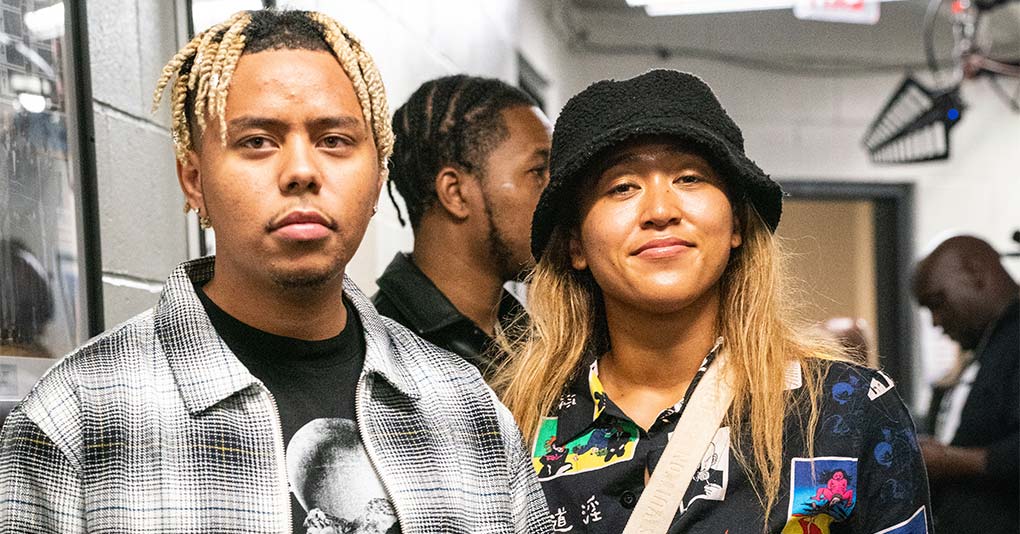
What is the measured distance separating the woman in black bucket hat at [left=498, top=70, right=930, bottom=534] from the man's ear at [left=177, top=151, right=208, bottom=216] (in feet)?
1.86

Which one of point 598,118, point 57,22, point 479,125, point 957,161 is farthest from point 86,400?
point 957,161

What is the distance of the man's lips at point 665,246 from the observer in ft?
5.41

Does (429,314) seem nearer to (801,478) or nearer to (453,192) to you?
(453,192)

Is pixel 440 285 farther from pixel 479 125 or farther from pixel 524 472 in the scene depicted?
pixel 524 472

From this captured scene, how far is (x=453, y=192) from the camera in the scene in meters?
2.40

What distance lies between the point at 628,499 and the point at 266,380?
0.57 metres

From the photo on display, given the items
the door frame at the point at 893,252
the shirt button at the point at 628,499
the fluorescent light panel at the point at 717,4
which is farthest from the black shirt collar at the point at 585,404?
the door frame at the point at 893,252

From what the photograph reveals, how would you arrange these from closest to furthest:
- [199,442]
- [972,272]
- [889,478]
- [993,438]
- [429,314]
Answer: [199,442] → [889,478] → [429,314] → [993,438] → [972,272]

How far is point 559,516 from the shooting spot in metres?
1.64

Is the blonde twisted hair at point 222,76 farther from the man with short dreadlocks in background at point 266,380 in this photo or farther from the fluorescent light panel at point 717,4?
the fluorescent light panel at point 717,4

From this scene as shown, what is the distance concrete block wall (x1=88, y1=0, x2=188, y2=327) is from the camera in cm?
179

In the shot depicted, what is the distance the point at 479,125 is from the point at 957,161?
189 inches

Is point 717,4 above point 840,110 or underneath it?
underneath

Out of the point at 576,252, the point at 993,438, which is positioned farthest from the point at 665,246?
the point at 993,438
